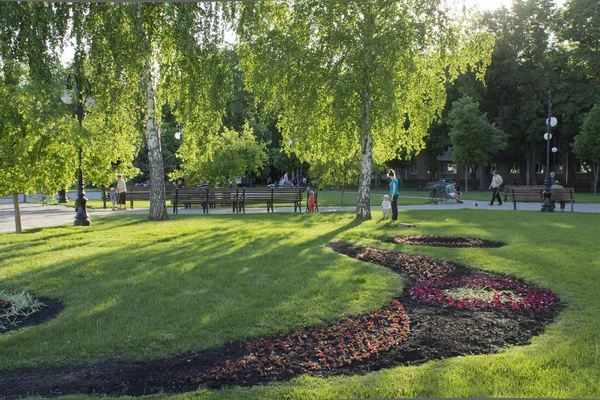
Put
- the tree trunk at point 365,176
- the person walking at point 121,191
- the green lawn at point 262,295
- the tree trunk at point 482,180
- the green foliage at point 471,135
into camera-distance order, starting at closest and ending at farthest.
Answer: the green lawn at point 262,295
the tree trunk at point 365,176
the person walking at point 121,191
the green foliage at point 471,135
the tree trunk at point 482,180

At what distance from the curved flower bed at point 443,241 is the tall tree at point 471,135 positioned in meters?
30.2

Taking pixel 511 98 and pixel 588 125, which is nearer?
pixel 588 125

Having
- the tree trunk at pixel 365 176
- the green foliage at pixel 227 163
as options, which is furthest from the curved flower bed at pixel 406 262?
the green foliage at pixel 227 163

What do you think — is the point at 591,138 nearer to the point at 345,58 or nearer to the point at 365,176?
the point at 365,176

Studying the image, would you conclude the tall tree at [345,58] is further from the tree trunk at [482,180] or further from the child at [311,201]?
the tree trunk at [482,180]

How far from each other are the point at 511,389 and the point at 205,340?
2.81 meters

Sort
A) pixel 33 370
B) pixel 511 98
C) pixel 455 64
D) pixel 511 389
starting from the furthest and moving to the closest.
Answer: pixel 511 98, pixel 455 64, pixel 33 370, pixel 511 389

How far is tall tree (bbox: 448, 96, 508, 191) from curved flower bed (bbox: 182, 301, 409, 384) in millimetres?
37347

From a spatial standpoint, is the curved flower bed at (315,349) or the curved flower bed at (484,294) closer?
the curved flower bed at (315,349)

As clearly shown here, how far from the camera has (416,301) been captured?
21.2ft

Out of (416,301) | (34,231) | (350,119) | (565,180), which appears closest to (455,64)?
(350,119)

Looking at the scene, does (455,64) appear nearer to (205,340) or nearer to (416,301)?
(416,301)

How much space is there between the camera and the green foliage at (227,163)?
1015 inches

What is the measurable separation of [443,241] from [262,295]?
21.4 feet
